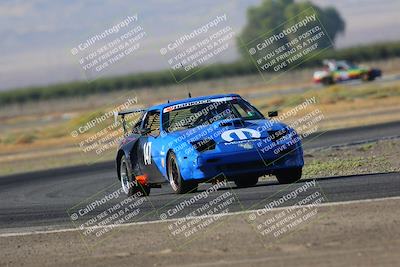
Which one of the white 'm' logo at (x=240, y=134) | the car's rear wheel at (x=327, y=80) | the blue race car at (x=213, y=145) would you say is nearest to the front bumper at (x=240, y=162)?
the blue race car at (x=213, y=145)

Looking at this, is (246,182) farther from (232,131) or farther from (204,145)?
(204,145)

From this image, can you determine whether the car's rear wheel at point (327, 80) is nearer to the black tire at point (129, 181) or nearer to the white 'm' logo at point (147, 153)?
the black tire at point (129, 181)

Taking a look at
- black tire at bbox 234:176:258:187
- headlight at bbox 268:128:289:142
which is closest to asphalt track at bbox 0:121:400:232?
black tire at bbox 234:176:258:187

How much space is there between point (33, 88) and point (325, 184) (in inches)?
3368

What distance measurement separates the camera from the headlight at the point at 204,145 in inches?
495

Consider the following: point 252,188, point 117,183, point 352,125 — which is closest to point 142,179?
point 252,188

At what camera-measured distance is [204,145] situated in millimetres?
12625

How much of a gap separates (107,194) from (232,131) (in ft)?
13.1

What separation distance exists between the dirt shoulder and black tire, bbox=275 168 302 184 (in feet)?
9.95

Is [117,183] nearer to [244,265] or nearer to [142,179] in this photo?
[142,179]

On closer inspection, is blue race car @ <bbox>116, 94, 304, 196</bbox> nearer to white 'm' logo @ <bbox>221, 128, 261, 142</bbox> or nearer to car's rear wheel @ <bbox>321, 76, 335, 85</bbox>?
white 'm' logo @ <bbox>221, 128, 261, 142</bbox>

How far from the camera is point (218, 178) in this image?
41.5ft

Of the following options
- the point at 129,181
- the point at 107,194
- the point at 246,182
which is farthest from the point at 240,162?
the point at 107,194

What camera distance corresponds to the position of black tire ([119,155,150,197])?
47.5 ft
